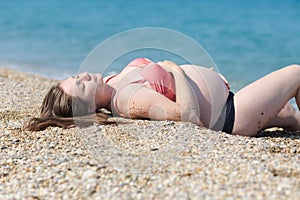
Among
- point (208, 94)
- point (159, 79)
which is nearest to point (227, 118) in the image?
point (208, 94)

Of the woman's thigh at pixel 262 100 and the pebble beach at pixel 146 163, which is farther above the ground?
the woman's thigh at pixel 262 100

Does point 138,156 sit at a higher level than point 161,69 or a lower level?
lower

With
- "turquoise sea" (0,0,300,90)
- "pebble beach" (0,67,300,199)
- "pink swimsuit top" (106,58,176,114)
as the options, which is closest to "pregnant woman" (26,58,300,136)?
"pink swimsuit top" (106,58,176,114)

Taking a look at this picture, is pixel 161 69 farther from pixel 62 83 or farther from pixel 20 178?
pixel 20 178

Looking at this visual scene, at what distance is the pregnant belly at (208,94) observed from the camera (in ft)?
14.2

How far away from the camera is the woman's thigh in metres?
4.21

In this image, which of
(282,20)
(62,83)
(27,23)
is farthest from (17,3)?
(62,83)

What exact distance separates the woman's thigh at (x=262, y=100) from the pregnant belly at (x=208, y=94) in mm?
147

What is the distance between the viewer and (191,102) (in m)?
4.20

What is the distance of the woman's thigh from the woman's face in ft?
3.93

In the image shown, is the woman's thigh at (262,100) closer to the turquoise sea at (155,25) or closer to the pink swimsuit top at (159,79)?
the pink swimsuit top at (159,79)

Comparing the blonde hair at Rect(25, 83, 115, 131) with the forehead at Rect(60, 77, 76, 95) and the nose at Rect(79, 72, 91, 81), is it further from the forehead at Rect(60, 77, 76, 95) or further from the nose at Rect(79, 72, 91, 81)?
the nose at Rect(79, 72, 91, 81)

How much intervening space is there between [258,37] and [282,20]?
3.17m

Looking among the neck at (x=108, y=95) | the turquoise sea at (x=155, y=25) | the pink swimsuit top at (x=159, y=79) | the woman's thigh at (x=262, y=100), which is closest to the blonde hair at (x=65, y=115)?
the neck at (x=108, y=95)
